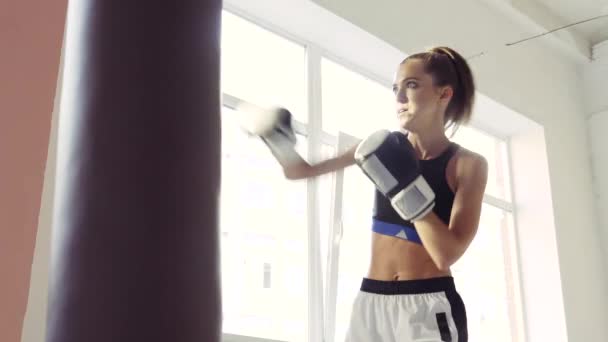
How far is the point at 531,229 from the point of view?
369 cm

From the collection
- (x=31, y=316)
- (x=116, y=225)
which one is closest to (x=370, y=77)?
(x=31, y=316)

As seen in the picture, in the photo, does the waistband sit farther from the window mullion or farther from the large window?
the window mullion

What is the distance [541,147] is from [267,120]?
244 centimetres

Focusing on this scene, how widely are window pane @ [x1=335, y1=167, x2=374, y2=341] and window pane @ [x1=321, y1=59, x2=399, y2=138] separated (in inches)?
8.3

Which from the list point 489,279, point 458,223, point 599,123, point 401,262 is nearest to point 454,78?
point 458,223

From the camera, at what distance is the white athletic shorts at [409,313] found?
5.18ft

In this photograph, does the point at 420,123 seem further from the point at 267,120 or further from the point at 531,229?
the point at 531,229

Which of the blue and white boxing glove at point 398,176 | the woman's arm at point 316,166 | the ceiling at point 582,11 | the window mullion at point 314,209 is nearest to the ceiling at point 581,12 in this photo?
the ceiling at point 582,11

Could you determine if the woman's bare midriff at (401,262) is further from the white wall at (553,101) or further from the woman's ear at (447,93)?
the white wall at (553,101)

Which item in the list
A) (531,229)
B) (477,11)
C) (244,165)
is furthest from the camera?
(531,229)

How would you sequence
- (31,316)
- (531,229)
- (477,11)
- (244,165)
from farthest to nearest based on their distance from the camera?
(531,229) < (477,11) < (244,165) < (31,316)

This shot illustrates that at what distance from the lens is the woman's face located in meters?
1.58

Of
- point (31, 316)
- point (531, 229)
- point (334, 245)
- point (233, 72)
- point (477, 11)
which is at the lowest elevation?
point (31, 316)

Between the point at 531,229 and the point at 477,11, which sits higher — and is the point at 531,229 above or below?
below
